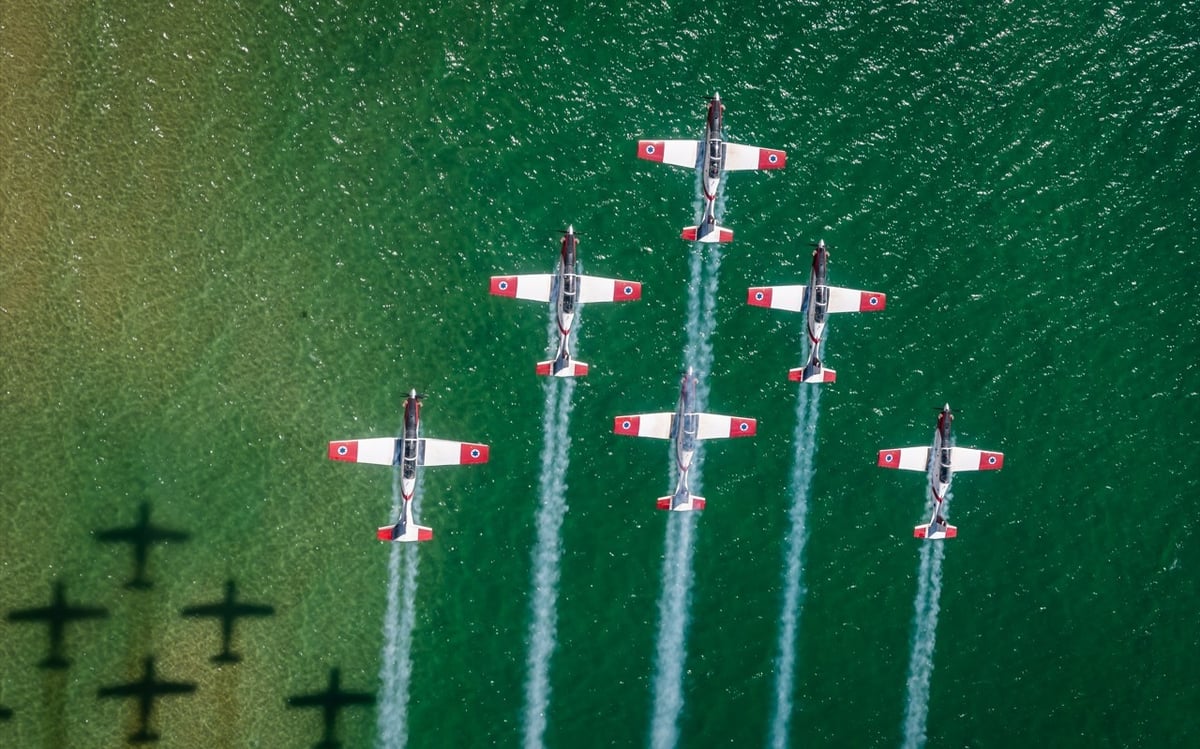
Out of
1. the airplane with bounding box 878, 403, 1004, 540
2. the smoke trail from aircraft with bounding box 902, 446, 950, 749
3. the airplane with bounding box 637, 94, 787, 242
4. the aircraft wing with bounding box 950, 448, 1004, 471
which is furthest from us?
the smoke trail from aircraft with bounding box 902, 446, 950, 749

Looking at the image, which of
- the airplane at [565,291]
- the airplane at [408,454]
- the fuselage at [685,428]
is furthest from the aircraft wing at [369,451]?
the fuselage at [685,428]

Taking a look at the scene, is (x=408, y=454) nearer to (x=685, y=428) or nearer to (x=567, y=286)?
(x=567, y=286)

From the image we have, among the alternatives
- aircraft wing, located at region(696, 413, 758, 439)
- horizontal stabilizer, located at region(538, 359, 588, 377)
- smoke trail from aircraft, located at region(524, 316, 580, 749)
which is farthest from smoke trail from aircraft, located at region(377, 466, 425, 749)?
aircraft wing, located at region(696, 413, 758, 439)

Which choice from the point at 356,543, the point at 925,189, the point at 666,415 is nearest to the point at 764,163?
the point at 925,189

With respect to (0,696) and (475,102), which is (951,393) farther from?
(0,696)

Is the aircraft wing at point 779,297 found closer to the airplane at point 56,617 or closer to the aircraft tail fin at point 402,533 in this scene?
the aircraft tail fin at point 402,533

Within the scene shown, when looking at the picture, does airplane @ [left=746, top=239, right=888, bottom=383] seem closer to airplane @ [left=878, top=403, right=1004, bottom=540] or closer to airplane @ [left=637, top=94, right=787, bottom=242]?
airplane @ [left=637, top=94, right=787, bottom=242]
